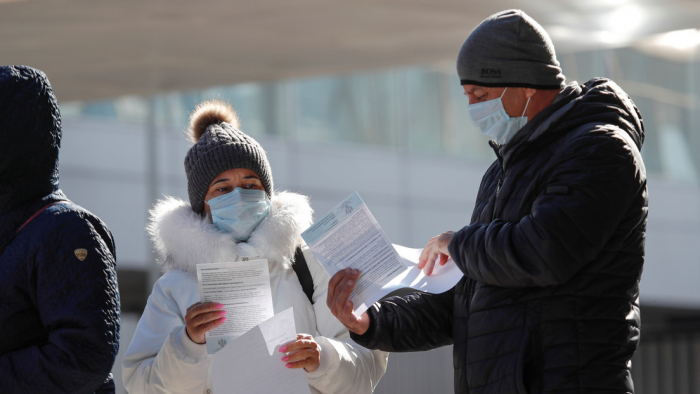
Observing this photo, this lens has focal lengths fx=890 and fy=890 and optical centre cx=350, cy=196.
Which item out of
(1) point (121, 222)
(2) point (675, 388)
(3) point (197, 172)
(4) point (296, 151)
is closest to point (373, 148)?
(4) point (296, 151)

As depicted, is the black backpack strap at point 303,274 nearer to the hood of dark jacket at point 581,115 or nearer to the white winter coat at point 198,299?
the white winter coat at point 198,299

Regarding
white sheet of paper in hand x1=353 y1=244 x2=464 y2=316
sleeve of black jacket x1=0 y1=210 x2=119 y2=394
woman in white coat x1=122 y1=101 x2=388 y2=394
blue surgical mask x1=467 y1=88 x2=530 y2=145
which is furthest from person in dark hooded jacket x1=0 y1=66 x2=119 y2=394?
blue surgical mask x1=467 y1=88 x2=530 y2=145

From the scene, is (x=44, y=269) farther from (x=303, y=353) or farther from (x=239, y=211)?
(x=239, y=211)

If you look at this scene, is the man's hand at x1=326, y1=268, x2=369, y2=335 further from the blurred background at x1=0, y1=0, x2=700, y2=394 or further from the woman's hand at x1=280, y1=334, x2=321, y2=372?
the blurred background at x1=0, y1=0, x2=700, y2=394

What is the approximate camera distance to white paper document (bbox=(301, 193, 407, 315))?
3025 millimetres

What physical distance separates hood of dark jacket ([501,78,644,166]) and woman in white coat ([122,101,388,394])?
1.10 m

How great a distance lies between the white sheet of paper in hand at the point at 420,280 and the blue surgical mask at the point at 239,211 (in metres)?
0.83

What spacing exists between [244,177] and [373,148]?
1521 centimetres

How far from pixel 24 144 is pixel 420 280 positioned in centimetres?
138

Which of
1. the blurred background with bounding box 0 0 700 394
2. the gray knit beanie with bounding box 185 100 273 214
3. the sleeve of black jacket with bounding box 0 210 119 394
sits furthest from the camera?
the blurred background with bounding box 0 0 700 394

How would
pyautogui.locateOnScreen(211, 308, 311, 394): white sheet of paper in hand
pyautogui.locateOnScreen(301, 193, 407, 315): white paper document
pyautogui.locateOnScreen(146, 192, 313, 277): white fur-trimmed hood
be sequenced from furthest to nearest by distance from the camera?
pyautogui.locateOnScreen(146, 192, 313, 277): white fur-trimmed hood → pyautogui.locateOnScreen(211, 308, 311, 394): white sheet of paper in hand → pyautogui.locateOnScreen(301, 193, 407, 315): white paper document

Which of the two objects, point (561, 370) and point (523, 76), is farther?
point (523, 76)

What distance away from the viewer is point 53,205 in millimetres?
2693

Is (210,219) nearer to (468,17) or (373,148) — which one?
(468,17)
